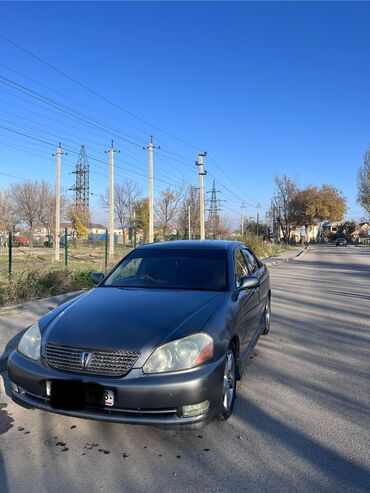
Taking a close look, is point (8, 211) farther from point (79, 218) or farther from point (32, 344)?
point (32, 344)

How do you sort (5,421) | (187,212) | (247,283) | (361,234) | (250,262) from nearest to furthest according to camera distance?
(5,421) → (247,283) → (250,262) → (187,212) → (361,234)

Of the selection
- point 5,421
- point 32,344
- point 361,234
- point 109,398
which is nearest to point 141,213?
point 5,421

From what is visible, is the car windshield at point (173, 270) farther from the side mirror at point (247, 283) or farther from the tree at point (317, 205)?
the tree at point (317, 205)

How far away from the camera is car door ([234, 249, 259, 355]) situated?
4.35 metres

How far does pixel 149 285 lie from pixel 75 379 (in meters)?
1.65

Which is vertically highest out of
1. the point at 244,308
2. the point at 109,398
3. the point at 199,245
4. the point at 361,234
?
the point at 361,234

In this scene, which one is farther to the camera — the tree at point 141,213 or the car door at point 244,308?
the tree at point 141,213

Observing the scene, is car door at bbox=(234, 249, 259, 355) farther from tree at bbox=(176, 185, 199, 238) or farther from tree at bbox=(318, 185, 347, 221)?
tree at bbox=(318, 185, 347, 221)

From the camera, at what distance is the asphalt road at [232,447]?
288 centimetres

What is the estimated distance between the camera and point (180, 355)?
3.24m

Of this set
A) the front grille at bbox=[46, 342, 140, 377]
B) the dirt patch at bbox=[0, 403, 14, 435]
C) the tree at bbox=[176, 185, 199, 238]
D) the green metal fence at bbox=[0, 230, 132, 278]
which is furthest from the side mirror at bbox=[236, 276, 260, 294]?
the tree at bbox=[176, 185, 199, 238]

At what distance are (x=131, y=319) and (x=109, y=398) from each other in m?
0.70

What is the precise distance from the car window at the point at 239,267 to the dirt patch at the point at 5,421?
2.52 metres

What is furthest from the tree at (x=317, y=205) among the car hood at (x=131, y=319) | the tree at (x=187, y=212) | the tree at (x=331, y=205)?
the car hood at (x=131, y=319)
